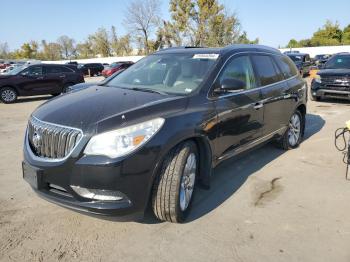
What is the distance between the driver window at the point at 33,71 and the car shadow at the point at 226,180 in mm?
12047

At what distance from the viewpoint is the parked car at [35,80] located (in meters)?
14.9

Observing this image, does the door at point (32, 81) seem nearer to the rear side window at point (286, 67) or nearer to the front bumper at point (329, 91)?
the front bumper at point (329, 91)

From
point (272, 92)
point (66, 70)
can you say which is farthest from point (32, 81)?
point (272, 92)

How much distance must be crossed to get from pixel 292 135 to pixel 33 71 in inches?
491

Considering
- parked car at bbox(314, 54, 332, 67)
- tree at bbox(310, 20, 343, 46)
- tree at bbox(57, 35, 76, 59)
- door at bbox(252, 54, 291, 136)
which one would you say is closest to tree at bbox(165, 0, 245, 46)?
parked car at bbox(314, 54, 332, 67)

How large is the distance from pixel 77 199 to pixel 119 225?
700 mm

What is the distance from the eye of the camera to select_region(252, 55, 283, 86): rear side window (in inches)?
200

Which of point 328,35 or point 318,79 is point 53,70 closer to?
point 318,79

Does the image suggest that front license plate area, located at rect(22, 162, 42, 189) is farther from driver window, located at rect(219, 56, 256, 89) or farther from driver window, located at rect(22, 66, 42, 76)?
driver window, located at rect(22, 66, 42, 76)

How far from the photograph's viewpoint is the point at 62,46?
101 metres

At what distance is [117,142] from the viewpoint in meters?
3.00

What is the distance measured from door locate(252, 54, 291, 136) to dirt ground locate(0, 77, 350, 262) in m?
0.73

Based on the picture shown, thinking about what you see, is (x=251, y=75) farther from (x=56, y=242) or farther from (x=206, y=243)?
(x=56, y=242)

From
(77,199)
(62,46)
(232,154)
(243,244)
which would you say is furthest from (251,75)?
(62,46)
